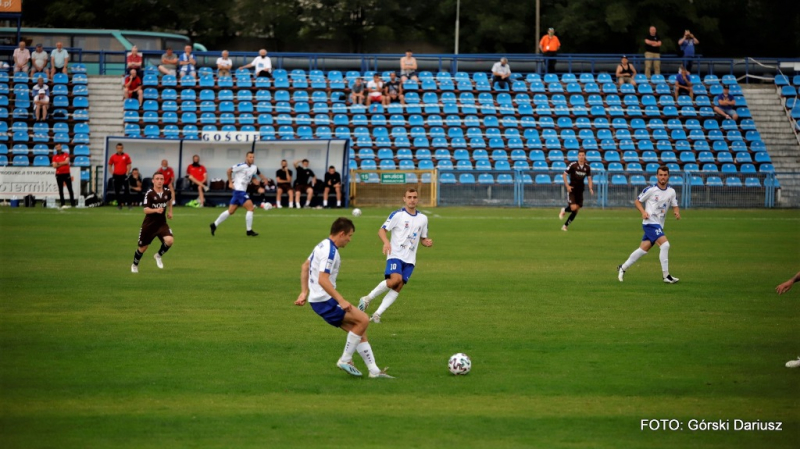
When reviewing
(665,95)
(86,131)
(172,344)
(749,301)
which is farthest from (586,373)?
(665,95)

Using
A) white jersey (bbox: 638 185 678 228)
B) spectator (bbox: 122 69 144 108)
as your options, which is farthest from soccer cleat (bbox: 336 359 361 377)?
spectator (bbox: 122 69 144 108)

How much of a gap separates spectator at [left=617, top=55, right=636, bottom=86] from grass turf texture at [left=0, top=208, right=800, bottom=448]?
77.6 feet

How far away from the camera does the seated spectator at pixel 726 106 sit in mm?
42803

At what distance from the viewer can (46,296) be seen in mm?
14953

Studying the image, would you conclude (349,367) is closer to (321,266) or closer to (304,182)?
(321,266)

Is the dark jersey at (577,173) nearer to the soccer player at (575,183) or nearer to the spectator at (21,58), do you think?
the soccer player at (575,183)

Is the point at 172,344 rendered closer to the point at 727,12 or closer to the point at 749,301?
the point at 749,301

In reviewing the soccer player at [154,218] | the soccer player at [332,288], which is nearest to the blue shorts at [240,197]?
the soccer player at [154,218]

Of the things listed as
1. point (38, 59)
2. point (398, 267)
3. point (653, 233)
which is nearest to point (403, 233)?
point (398, 267)

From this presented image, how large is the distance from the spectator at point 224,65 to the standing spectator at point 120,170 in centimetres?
881

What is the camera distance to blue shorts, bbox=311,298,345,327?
966 cm

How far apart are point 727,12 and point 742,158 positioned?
19240 mm

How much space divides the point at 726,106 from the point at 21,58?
3093cm

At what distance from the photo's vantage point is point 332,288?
30.9 feet
